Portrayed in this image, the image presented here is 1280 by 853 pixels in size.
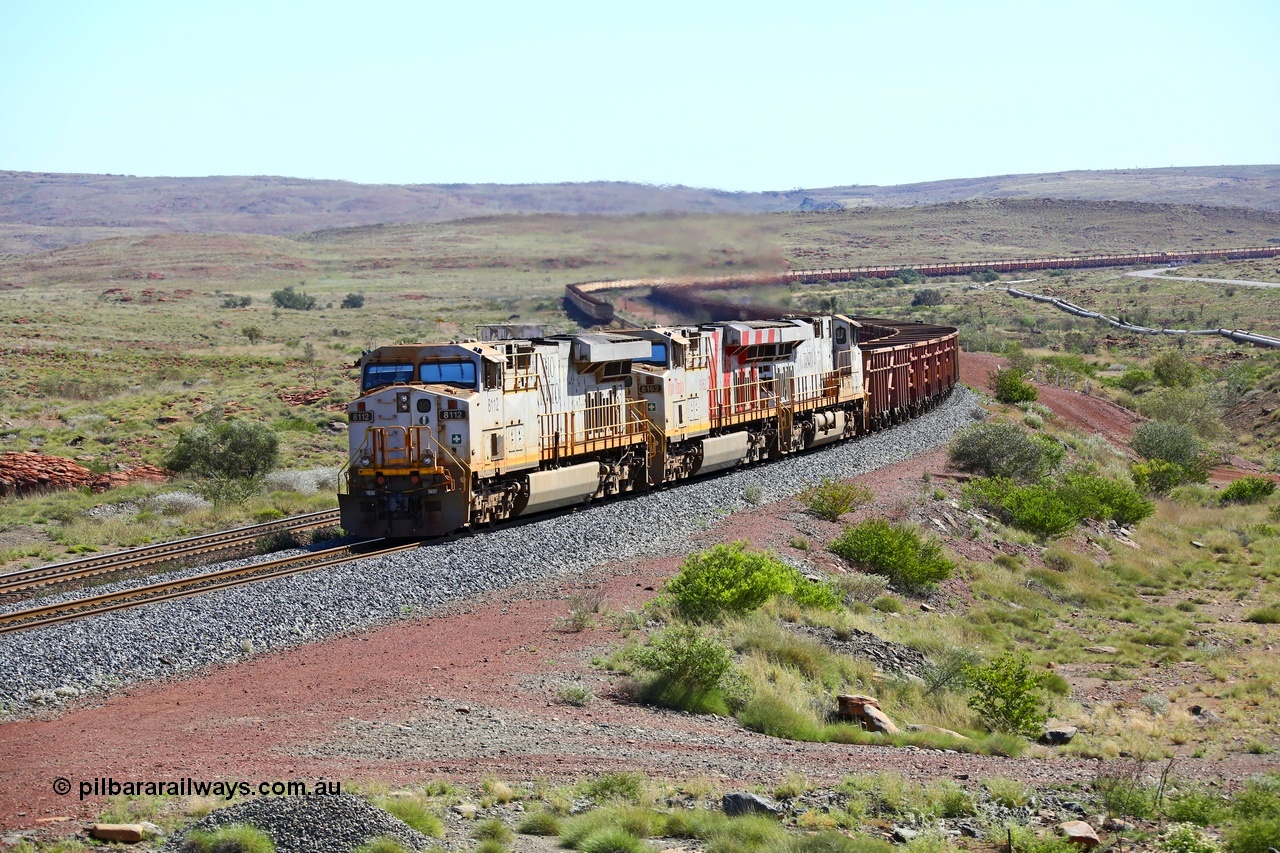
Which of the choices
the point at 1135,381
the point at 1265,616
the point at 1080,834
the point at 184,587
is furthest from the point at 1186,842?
the point at 1135,381

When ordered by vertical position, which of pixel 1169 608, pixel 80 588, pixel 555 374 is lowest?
pixel 1169 608

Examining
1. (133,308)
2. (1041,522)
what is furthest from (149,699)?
(133,308)

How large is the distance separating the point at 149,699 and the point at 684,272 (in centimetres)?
2423

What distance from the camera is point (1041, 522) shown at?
27453 mm

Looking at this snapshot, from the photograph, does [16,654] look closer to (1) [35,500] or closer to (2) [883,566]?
(2) [883,566]

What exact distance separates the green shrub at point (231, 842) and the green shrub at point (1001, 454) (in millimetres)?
26029

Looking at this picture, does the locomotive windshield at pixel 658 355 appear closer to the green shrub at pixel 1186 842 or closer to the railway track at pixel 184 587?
the railway track at pixel 184 587

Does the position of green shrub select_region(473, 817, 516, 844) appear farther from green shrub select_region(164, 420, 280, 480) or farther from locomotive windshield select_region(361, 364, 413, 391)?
green shrub select_region(164, 420, 280, 480)

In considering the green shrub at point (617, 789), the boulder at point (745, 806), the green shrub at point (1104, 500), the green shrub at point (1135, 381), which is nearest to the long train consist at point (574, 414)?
the green shrub at point (1104, 500)

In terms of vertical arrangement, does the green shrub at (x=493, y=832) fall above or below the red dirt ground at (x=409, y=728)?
above

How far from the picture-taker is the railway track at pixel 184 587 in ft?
52.4

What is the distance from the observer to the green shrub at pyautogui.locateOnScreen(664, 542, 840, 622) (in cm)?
1662

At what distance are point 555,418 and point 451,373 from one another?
2.89 metres

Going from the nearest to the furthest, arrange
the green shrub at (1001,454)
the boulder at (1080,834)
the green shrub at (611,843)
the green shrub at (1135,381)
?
1. the green shrub at (611,843)
2. the boulder at (1080,834)
3. the green shrub at (1001,454)
4. the green shrub at (1135,381)
